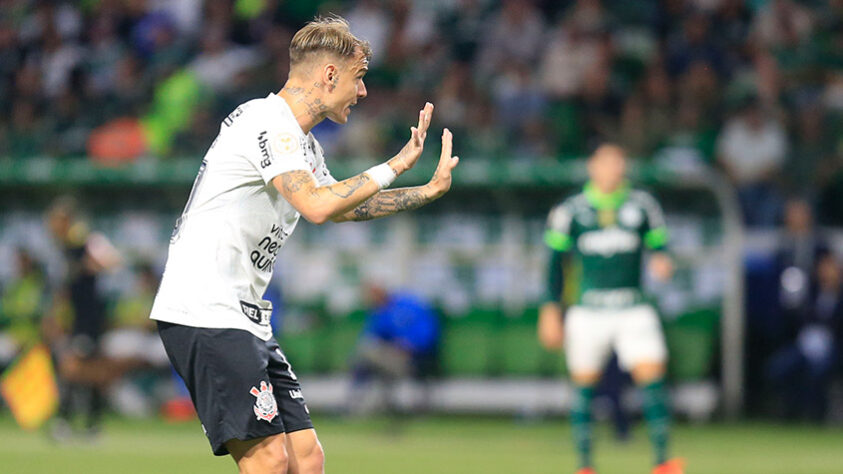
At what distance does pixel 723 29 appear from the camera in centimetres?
1736

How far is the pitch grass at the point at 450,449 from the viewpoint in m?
11.0

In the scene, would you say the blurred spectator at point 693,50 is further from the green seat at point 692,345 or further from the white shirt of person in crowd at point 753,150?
the green seat at point 692,345

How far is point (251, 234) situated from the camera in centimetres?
529

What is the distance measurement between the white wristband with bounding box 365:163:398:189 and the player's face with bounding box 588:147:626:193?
541 centimetres

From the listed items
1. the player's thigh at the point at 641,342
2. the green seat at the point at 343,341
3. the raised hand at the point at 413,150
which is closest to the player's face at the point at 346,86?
the raised hand at the point at 413,150

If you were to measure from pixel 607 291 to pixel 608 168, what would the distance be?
96cm

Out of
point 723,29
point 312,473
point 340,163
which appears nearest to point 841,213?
point 723,29

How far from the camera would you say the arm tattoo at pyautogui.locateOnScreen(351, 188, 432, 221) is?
5639mm

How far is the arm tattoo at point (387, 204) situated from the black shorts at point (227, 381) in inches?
29.8

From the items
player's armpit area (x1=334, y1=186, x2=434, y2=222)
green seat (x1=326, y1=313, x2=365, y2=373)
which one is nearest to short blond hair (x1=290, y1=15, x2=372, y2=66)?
player's armpit area (x1=334, y1=186, x2=434, y2=222)

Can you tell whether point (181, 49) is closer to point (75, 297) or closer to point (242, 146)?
point (75, 297)

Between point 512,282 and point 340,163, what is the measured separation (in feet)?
8.25

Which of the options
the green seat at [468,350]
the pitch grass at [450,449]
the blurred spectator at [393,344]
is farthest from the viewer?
the green seat at [468,350]

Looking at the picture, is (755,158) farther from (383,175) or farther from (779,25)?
(383,175)
